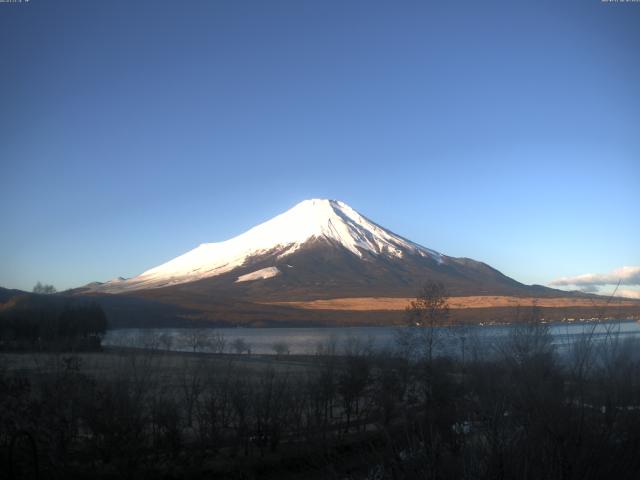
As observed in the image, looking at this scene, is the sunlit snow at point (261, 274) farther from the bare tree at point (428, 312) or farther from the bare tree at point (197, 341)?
the bare tree at point (428, 312)

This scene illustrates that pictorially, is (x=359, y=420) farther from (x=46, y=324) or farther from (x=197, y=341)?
(x=197, y=341)

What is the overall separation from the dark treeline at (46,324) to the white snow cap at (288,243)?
9618 centimetres

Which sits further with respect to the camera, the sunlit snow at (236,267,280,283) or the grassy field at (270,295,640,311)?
the sunlit snow at (236,267,280,283)

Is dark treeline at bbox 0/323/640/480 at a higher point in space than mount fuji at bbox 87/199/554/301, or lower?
lower

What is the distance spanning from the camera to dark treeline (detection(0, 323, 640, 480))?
17.3 ft

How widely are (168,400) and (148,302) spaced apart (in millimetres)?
76374

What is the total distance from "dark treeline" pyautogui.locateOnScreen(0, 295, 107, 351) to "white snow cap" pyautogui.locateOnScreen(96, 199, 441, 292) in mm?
96176

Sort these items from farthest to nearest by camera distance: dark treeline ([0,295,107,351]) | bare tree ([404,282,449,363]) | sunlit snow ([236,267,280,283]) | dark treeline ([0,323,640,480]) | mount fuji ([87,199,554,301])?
sunlit snow ([236,267,280,283]), mount fuji ([87,199,554,301]), dark treeline ([0,295,107,351]), bare tree ([404,282,449,363]), dark treeline ([0,323,640,480])

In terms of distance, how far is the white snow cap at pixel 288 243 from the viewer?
16050 cm

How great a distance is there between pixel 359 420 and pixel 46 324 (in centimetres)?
2955

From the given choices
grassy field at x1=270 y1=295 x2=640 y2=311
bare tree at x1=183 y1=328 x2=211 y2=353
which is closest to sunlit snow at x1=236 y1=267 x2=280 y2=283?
grassy field at x1=270 y1=295 x2=640 y2=311

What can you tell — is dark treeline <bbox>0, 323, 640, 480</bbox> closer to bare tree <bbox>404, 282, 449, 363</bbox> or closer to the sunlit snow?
bare tree <bbox>404, 282, 449, 363</bbox>

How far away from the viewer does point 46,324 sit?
40812 millimetres

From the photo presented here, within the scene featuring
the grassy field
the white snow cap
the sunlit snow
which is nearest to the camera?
the grassy field
